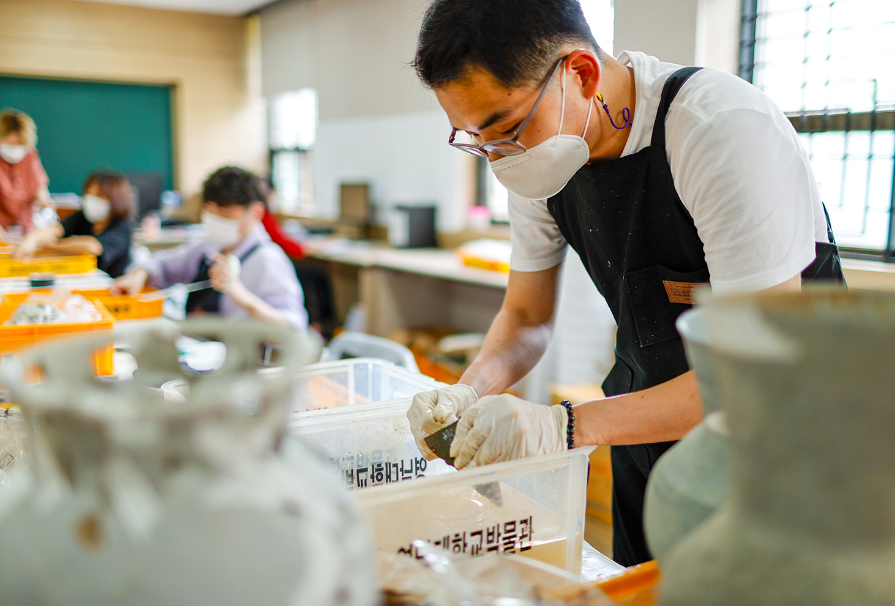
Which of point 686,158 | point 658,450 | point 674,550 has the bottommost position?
point 658,450

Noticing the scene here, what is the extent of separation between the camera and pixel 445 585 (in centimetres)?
59

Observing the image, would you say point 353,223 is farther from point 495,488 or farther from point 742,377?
point 742,377

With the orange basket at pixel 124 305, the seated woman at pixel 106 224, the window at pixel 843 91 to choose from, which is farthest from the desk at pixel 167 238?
the window at pixel 843 91

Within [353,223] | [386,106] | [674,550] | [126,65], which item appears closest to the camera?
[674,550]

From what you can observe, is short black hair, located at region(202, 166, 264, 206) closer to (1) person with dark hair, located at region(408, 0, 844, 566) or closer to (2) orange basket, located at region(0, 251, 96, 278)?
(2) orange basket, located at region(0, 251, 96, 278)

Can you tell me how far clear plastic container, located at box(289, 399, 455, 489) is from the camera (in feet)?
3.33

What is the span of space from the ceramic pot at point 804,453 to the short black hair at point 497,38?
64cm

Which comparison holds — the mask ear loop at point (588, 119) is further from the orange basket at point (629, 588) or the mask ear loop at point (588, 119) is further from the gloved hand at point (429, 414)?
the orange basket at point (629, 588)

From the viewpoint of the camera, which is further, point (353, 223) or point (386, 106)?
point (353, 223)

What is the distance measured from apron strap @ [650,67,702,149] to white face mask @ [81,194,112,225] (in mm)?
3405

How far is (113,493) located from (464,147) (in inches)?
36.2

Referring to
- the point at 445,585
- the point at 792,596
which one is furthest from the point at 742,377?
the point at 445,585

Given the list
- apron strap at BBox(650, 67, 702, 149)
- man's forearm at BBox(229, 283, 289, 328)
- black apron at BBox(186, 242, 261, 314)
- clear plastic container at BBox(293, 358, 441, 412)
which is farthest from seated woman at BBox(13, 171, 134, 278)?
apron strap at BBox(650, 67, 702, 149)

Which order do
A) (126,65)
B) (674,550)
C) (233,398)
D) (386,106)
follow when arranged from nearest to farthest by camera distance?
(233,398), (674,550), (386,106), (126,65)
